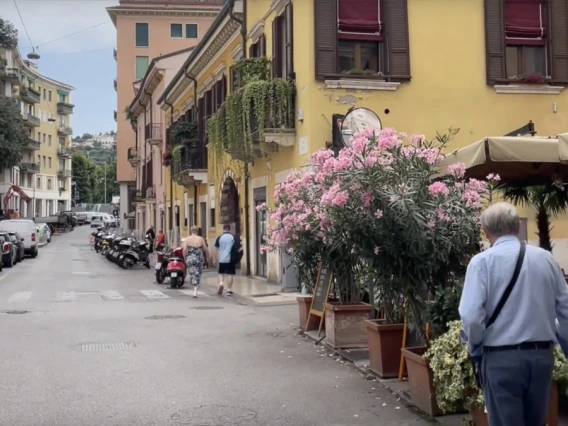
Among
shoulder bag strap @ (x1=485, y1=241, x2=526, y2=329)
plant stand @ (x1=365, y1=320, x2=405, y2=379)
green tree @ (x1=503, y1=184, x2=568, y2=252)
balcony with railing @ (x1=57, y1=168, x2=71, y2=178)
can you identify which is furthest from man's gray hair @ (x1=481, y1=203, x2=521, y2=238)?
balcony with railing @ (x1=57, y1=168, x2=71, y2=178)

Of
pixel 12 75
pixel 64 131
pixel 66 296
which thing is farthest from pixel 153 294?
pixel 64 131

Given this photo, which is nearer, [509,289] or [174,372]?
[509,289]

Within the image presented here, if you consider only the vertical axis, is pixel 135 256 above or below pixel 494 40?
below

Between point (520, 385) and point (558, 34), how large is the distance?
617 inches

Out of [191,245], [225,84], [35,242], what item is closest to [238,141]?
[191,245]

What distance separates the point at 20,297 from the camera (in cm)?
1706

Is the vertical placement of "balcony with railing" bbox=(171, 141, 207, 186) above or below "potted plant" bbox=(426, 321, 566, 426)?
above

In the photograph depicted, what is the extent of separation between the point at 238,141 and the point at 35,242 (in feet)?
67.9

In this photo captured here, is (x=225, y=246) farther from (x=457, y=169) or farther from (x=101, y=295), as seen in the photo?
(x=457, y=169)

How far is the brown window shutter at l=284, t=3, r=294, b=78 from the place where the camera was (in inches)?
698

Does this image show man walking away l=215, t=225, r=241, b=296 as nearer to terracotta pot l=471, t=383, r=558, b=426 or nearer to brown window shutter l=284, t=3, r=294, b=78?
brown window shutter l=284, t=3, r=294, b=78

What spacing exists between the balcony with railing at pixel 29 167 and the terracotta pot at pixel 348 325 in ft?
250

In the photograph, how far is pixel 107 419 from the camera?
627cm

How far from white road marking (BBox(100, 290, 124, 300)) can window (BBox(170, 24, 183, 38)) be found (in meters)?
46.0
